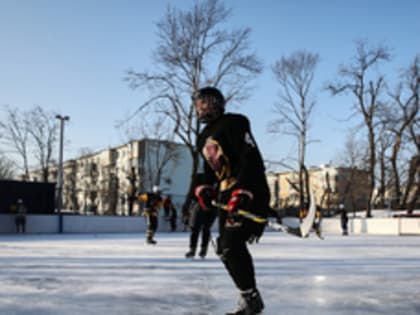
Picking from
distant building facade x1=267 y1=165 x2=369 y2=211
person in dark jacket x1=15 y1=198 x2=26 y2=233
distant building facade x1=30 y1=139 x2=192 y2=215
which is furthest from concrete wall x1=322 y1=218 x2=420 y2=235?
distant building facade x1=267 y1=165 x2=369 y2=211

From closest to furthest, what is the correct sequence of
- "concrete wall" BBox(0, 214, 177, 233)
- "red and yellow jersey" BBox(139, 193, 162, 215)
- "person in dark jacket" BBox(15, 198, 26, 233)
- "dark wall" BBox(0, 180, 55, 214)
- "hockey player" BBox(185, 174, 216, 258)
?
1. "hockey player" BBox(185, 174, 216, 258)
2. "red and yellow jersey" BBox(139, 193, 162, 215)
3. "person in dark jacket" BBox(15, 198, 26, 233)
4. "concrete wall" BBox(0, 214, 177, 233)
5. "dark wall" BBox(0, 180, 55, 214)

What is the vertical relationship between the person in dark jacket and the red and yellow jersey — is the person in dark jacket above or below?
below

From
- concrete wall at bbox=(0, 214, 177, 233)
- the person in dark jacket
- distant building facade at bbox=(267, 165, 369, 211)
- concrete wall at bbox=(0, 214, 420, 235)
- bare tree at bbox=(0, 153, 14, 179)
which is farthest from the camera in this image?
distant building facade at bbox=(267, 165, 369, 211)

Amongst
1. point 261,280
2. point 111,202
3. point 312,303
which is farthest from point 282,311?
point 111,202

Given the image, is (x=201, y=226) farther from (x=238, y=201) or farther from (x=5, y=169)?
(x=5, y=169)

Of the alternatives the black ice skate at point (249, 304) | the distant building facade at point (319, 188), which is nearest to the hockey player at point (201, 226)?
the black ice skate at point (249, 304)

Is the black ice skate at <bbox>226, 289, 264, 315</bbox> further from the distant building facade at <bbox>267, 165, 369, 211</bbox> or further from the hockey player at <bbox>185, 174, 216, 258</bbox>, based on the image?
the distant building facade at <bbox>267, 165, 369, 211</bbox>

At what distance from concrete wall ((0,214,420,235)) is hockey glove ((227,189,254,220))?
2052cm

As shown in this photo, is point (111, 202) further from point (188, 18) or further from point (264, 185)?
point (264, 185)

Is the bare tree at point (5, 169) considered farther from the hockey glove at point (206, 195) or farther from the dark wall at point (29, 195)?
the hockey glove at point (206, 195)

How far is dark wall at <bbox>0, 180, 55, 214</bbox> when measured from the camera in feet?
78.1

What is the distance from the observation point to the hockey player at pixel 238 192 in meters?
3.22

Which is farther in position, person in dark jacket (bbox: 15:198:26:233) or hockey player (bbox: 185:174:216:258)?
person in dark jacket (bbox: 15:198:26:233)

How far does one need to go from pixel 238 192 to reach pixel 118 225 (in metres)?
21.7
